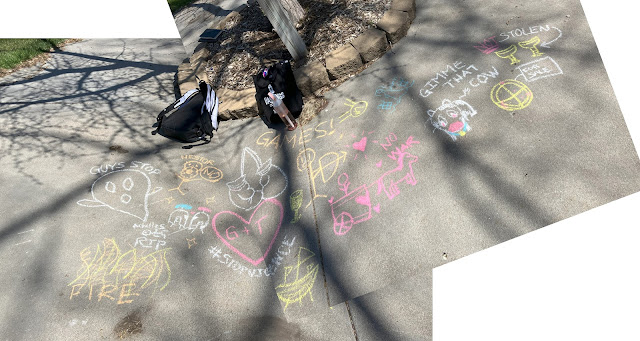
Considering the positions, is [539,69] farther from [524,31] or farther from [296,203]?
[296,203]

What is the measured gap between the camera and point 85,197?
434 centimetres

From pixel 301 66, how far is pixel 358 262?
3.05 metres

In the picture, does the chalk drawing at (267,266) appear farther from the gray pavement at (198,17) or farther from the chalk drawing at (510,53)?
the gray pavement at (198,17)

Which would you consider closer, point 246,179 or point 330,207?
point 330,207

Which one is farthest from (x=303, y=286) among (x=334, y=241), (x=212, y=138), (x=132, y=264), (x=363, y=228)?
(x=212, y=138)

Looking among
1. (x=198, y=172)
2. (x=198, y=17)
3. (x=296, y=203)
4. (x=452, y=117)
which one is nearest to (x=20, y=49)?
(x=198, y=17)

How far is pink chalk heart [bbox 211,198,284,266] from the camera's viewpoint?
153 inches

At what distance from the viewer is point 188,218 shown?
13.9 ft

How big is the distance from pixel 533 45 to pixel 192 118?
15.2 feet

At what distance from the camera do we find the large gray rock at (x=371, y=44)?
478cm

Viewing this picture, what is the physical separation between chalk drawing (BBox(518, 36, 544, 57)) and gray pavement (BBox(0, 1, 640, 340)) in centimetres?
2

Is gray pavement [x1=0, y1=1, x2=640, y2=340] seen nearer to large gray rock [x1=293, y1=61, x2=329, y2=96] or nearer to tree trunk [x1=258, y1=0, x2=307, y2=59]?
large gray rock [x1=293, y1=61, x2=329, y2=96]

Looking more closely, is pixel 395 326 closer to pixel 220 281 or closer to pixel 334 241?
pixel 334 241

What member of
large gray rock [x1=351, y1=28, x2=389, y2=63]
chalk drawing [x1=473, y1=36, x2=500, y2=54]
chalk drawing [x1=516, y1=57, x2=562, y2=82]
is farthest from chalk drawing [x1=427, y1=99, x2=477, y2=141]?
large gray rock [x1=351, y1=28, x2=389, y2=63]
